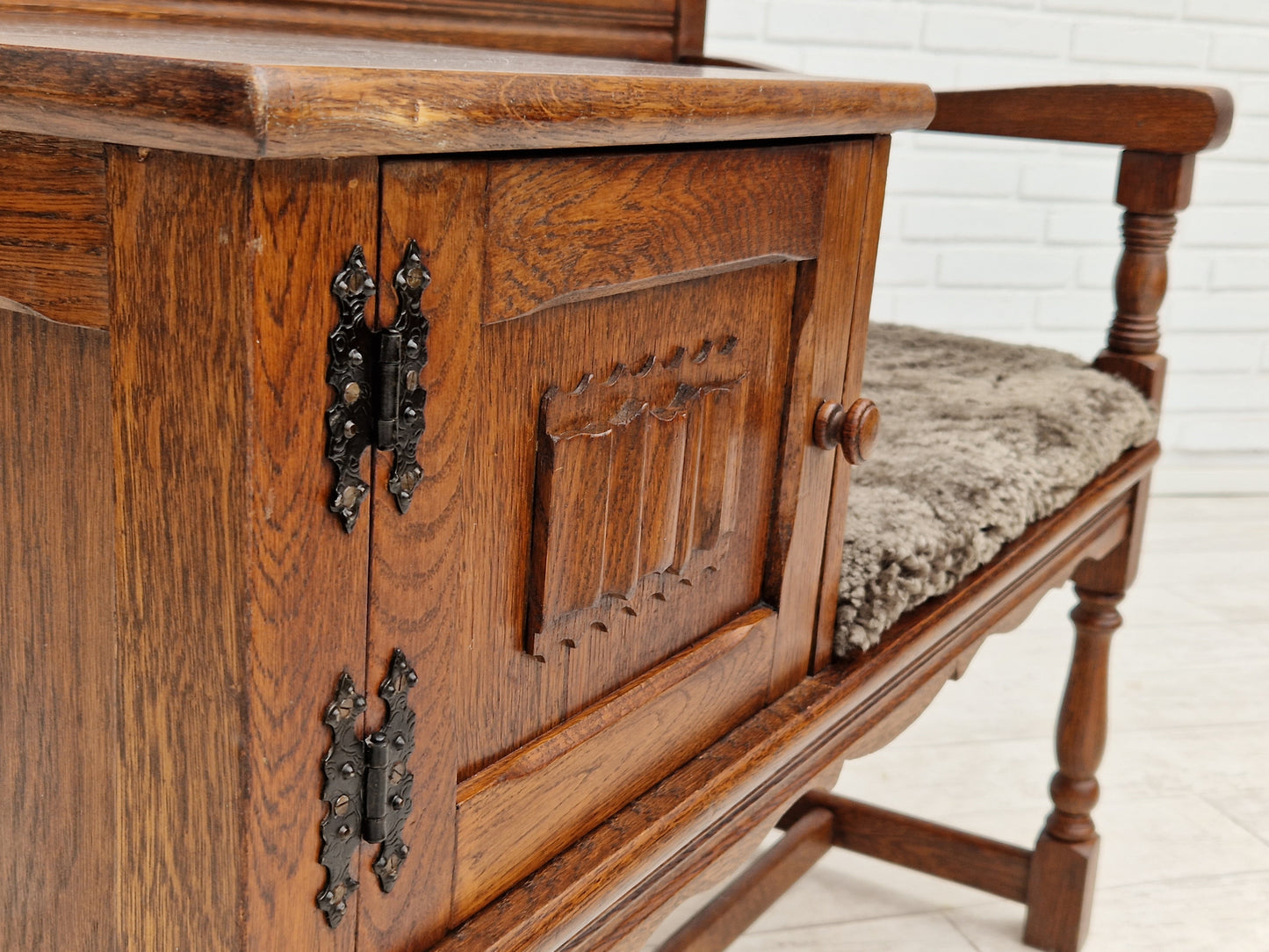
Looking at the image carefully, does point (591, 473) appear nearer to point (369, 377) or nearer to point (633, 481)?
point (633, 481)

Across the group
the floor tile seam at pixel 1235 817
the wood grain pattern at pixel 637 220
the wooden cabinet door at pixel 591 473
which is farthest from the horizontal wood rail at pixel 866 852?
the wood grain pattern at pixel 637 220

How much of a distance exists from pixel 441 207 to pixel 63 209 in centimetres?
11

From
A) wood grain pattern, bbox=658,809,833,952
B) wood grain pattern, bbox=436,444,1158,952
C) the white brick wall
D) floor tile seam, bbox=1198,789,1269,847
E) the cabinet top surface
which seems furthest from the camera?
the white brick wall

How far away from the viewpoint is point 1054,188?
2.76 meters

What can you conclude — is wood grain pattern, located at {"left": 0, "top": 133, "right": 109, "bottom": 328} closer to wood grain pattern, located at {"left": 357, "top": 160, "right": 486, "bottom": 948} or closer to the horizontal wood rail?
wood grain pattern, located at {"left": 357, "top": 160, "right": 486, "bottom": 948}

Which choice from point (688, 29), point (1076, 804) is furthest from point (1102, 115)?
point (1076, 804)

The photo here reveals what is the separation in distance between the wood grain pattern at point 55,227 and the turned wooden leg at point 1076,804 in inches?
51.9

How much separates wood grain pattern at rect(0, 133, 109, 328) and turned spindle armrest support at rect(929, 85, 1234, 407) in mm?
974

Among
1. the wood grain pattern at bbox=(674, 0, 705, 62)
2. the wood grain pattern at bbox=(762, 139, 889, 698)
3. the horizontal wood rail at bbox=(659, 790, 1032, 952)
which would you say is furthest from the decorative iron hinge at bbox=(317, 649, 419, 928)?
the horizontal wood rail at bbox=(659, 790, 1032, 952)

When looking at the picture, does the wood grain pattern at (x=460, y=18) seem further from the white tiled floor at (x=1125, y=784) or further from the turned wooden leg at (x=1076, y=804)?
the white tiled floor at (x=1125, y=784)

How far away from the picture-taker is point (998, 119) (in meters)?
1.31

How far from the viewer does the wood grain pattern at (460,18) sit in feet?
2.53

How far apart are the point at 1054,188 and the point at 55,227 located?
2.63 meters

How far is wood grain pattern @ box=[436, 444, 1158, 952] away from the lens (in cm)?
55
